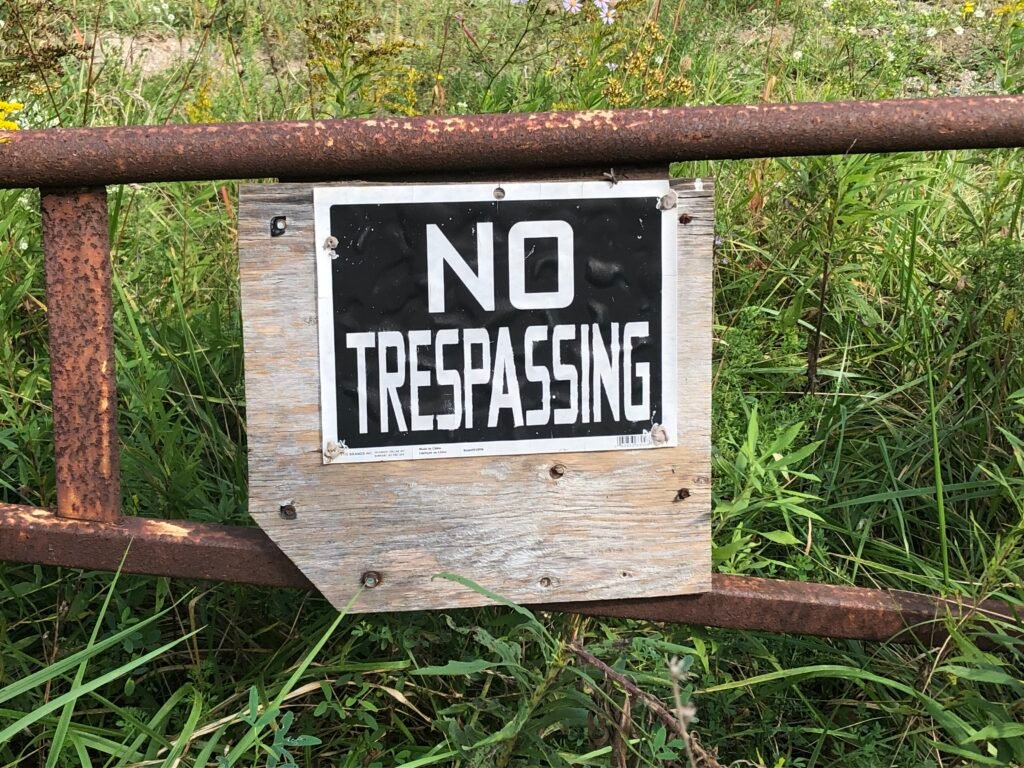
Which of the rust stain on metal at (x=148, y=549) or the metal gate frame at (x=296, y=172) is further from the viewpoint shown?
the rust stain on metal at (x=148, y=549)

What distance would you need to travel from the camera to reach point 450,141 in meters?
1.54

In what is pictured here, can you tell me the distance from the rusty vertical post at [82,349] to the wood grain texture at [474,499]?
8.7 inches

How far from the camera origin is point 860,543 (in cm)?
214

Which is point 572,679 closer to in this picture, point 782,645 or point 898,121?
point 782,645

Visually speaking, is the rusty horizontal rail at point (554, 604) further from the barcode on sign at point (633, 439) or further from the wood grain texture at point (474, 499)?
the barcode on sign at point (633, 439)

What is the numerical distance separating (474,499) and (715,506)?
2.08 ft

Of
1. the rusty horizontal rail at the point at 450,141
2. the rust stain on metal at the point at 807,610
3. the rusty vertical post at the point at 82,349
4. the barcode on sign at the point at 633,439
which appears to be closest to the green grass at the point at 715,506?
the rust stain on metal at the point at 807,610

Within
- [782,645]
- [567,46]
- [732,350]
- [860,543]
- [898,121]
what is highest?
[567,46]

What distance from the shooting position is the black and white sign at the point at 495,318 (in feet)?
5.27

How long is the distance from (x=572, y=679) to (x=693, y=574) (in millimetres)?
258

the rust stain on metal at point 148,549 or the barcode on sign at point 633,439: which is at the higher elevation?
the barcode on sign at point 633,439

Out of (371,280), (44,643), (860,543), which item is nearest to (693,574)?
(860,543)

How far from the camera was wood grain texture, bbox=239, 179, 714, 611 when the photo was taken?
1.64 meters

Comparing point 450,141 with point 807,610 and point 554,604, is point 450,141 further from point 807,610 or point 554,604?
point 807,610
